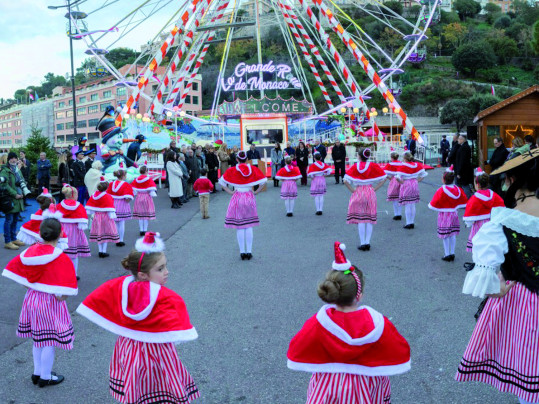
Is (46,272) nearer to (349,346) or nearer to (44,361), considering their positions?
(44,361)

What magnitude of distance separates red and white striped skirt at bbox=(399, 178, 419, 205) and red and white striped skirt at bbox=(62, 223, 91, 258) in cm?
632

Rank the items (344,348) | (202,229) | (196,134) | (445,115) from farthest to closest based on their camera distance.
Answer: (445,115) → (196,134) → (202,229) → (344,348)

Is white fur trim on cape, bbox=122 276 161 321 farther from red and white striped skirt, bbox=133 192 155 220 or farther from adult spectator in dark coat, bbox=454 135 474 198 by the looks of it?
adult spectator in dark coat, bbox=454 135 474 198

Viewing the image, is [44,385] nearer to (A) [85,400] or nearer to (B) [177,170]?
(A) [85,400]

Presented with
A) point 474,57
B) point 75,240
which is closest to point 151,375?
point 75,240

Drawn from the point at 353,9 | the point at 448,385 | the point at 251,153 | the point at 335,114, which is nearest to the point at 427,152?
the point at 335,114

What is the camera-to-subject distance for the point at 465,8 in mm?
105562

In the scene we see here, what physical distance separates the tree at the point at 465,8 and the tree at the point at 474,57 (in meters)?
38.0

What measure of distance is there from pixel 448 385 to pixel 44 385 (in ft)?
10.4

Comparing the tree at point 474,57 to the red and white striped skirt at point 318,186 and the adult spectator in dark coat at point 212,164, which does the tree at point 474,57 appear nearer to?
the adult spectator in dark coat at point 212,164

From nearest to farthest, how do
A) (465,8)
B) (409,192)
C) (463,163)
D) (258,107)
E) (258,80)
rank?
(409,192)
(463,163)
(258,107)
(258,80)
(465,8)

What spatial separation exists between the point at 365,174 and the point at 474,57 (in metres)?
72.3

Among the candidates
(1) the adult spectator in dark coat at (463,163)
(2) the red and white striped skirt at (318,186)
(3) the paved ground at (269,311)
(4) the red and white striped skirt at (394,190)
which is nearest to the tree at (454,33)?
(1) the adult spectator in dark coat at (463,163)

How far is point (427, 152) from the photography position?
2770cm
